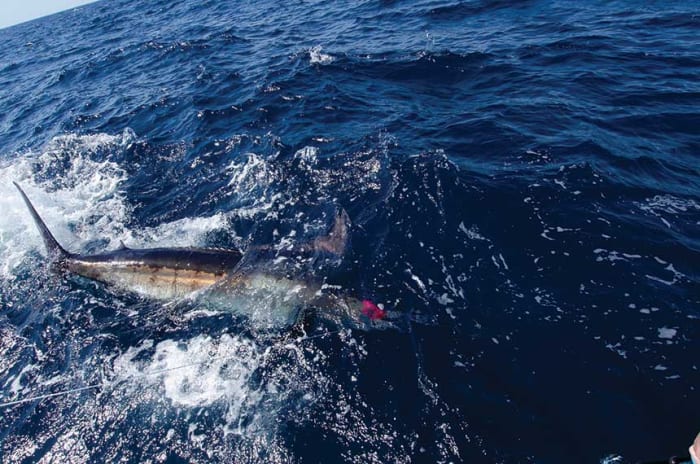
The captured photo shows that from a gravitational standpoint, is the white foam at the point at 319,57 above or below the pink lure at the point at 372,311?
above

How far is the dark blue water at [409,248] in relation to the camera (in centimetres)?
534

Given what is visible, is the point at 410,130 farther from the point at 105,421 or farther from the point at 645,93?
the point at 105,421

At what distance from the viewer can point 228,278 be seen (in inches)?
301

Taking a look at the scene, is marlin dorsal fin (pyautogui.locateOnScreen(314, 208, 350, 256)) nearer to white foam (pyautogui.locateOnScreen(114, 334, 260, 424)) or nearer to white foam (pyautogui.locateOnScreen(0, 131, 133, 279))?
white foam (pyautogui.locateOnScreen(114, 334, 260, 424))

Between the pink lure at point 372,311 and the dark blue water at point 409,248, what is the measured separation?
0.30 metres

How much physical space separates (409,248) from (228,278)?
3640 mm

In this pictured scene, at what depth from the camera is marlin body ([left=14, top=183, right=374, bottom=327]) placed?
7.21 m

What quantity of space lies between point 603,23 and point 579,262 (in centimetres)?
1400

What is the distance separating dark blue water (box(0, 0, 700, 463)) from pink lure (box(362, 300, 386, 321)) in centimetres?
30

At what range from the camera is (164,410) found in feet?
20.1

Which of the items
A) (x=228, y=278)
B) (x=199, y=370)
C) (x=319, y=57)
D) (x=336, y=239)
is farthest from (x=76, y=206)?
→ (x=319, y=57)

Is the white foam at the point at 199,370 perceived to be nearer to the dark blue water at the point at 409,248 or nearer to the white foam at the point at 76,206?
the dark blue water at the point at 409,248

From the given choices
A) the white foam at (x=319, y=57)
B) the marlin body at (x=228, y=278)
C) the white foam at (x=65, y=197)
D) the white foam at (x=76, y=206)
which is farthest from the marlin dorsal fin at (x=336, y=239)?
the white foam at (x=319, y=57)

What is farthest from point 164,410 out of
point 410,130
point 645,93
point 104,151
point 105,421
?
point 645,93
